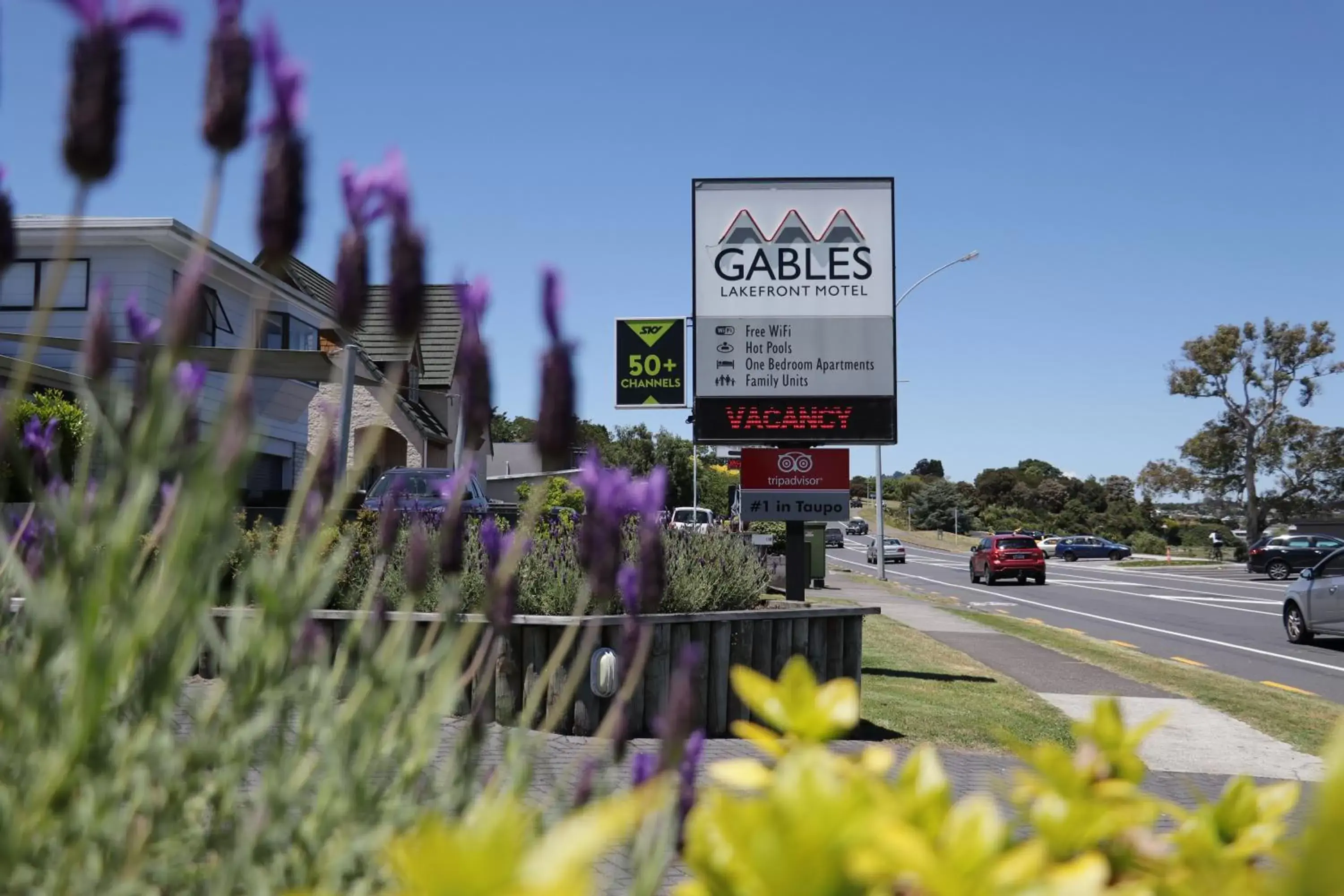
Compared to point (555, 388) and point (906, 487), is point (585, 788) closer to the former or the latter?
point (555, 388)

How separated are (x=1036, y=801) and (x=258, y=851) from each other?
33.1 inches

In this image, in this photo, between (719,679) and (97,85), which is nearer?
(97,85)

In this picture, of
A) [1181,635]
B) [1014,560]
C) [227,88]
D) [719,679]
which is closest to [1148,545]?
[1014,560]

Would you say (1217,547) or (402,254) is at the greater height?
(402,254)

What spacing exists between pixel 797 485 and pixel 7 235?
10.1m

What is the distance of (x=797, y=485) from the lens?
11227 millimetres

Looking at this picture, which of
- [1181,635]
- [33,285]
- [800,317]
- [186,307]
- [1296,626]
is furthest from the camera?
[33,285]

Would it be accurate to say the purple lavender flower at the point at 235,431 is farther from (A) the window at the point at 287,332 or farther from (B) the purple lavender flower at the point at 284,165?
(A) the window at the point at 287,332

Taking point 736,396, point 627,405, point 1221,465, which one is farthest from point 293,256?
point 1221,465

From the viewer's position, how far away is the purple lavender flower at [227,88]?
1.21 m

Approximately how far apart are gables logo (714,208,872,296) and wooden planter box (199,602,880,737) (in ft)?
14.2

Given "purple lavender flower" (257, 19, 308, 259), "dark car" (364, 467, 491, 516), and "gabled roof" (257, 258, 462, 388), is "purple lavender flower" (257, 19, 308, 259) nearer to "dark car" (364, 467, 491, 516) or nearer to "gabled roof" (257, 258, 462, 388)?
"dark car" (364, 467, 491, 516)

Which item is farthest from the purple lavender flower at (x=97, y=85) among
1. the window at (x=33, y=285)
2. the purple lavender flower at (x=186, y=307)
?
the window at (x=33, y=285)

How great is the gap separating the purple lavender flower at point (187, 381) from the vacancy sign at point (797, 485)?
958 centimetres
